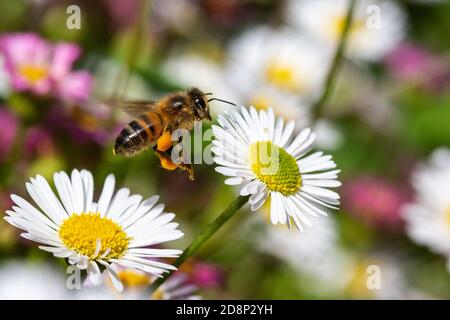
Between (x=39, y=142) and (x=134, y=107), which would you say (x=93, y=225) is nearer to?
(x=134, y=107)

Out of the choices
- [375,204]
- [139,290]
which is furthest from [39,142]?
[375,204]

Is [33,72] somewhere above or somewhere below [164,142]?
above

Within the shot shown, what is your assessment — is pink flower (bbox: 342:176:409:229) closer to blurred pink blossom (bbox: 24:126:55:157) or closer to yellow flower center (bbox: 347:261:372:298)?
yellow flower center (bbox: 347:261:372:298)

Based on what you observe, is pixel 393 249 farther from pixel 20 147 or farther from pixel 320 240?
pixel 20 147

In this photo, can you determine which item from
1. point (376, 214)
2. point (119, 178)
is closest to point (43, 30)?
point (119, 178)

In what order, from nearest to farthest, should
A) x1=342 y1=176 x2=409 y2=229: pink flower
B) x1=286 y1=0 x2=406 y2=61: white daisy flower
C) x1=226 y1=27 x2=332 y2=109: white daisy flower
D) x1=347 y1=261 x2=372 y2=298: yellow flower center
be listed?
x1=347 y1=261 x2=372 y2=298: yellow flower center < x1=342 y1=176 x2=409 y2=229: pink flower < x1=226 y1=27 x2=332 y2=109: white daisy flower < x1=286 y1=0 x2=406 y2=61: white daisy flower

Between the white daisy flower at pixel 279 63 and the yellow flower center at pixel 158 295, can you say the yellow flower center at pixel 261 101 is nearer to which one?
the white daisy flower at pixel 279 63

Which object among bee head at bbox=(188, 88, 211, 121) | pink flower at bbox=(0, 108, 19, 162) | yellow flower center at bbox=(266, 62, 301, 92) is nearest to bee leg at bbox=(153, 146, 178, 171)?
bee head at bbox=(188, 88, 211, 121)
